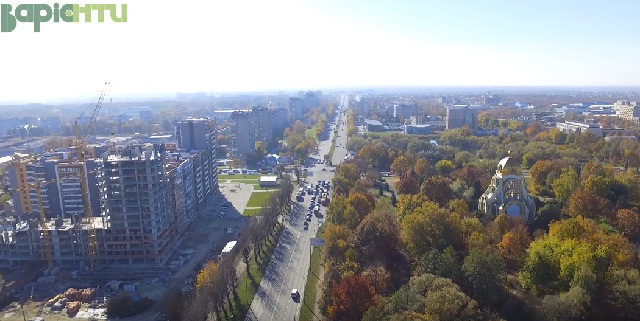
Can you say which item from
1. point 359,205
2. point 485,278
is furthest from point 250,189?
point 485,278

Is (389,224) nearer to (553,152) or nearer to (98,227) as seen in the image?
(98,227)

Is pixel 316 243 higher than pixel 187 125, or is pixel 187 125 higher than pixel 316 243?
pixel 187 125

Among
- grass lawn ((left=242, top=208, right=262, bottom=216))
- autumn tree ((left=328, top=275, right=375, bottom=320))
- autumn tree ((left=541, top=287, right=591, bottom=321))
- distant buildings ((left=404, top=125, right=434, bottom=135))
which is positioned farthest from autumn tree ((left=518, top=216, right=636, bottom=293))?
distant buildings ((left=404, top=125, right=434, bottom=135))

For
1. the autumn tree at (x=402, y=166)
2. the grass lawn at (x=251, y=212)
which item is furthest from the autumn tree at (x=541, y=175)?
the grass lawn at (x=251, y=212)

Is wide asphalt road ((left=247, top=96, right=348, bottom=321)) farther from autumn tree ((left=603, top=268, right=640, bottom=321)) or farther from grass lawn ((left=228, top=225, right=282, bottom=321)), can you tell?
autumn tree ((left=603, top=268, right=640, bottom=321))

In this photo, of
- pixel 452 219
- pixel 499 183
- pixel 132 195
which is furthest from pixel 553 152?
pixel 132 195

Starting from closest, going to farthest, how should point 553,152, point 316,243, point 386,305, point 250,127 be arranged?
point 386,305, point 316,243, point 553,152, point 250,127

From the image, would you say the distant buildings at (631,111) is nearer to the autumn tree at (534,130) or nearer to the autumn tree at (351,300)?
the autumn tree at (534,130)
